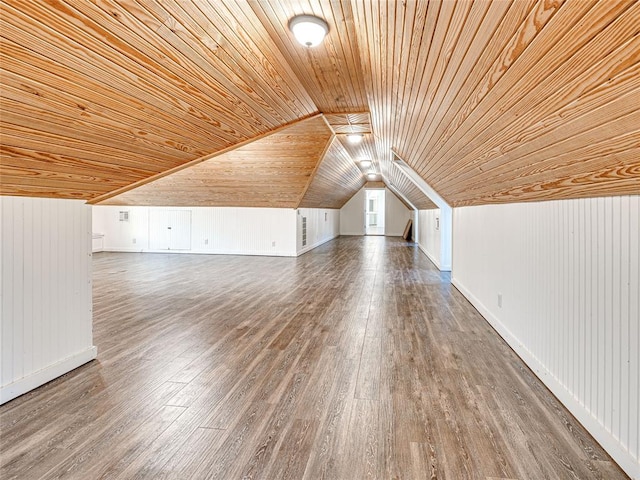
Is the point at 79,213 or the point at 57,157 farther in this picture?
the point at 79,213

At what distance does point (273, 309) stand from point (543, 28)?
392cm

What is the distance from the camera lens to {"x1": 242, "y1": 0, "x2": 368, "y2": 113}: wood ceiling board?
2121 millimetres

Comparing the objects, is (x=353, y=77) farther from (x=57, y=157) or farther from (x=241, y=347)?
(x=241, y=347)

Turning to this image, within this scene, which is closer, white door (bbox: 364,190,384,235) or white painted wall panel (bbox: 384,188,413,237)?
white painted wall panel (bbox: 384,188,413,237)

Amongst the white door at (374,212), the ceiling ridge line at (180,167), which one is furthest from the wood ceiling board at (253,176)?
the white door at (374,212)

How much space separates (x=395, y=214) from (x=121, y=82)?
1490cm

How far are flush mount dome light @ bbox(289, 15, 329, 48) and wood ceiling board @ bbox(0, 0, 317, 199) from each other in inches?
8.8

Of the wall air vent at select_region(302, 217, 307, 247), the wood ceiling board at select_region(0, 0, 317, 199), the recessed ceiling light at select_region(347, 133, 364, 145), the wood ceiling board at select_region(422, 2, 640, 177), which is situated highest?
the recessed ceiling light at select_region(347, 133, 364, 145)

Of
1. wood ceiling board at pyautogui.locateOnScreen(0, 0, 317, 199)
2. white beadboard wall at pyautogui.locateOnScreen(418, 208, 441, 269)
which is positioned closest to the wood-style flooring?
wood ceiling board at pyautogui.locateOnScreen(0, 0, 317, 199)

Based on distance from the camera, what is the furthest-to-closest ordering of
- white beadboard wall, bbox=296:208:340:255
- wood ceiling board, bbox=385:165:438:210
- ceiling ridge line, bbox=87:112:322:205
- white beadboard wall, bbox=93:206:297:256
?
white beadboard wall, bbox=296:208:340:255
white beadboard wall, bbox=93:206:297:256
wood ceiling board, bbox=385:165:438:210
ceiling ridge line, bbox=87:112:322:205

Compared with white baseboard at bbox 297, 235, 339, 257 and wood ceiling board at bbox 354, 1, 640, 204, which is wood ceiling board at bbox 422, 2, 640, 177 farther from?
white baseboard at bbox 297, 235, 339, 257

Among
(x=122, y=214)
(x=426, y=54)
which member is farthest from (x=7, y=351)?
(x=122, y=214)

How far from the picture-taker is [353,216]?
16766 mm

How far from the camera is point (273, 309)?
4.54m
